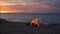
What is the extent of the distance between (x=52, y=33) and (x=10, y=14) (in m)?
1.59

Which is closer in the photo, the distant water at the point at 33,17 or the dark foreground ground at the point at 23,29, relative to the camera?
the dark foreground ground at the point at 23,29

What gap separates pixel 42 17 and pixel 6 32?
54.2 inches

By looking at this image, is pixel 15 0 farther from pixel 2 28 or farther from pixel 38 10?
pixel 2 28

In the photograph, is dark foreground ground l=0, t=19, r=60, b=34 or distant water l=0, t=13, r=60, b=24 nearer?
dark foreground ground l=0, t=19, r=60, b=34

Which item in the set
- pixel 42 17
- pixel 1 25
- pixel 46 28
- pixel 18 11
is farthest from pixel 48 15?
pixel 1 25

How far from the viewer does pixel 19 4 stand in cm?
493

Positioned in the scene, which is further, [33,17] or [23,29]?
[33,17]

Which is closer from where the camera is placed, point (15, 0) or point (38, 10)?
point (38, 10)

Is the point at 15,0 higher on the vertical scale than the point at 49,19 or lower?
higher

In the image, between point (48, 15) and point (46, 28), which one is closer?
point (46, 28)

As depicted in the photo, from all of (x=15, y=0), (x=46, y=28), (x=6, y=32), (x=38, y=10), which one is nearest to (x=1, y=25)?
(x=6, y=32)

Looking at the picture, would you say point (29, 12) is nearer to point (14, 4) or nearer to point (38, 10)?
point (38, 10)

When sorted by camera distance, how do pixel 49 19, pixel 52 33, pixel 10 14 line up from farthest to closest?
1. pixel 10 14
2. pixel 49 19
3. pixel 52 33

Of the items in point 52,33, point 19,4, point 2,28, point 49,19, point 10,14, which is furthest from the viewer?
point 19,4
